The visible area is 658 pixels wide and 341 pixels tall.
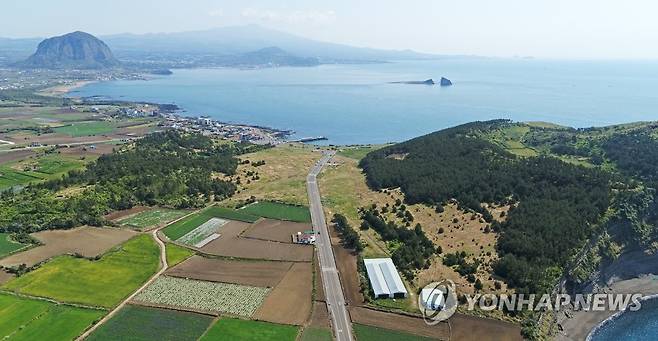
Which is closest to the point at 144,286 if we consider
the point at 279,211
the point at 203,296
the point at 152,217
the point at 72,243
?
the point at 203,296

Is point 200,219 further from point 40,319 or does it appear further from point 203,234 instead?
point 40,319

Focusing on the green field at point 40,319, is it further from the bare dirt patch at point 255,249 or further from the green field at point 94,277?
the bare dirt patch at point 255,249

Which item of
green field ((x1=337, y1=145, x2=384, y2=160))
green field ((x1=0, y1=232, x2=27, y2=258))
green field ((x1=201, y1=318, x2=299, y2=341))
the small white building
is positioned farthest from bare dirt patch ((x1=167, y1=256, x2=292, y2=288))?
green field ((x1=337, y1=145, x2=384, y2=160))

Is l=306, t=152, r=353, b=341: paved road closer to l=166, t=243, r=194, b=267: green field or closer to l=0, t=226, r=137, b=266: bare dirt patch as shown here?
l=166, t=243, r=194, b=267: green field

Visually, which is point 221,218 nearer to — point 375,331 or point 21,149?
point 375,331

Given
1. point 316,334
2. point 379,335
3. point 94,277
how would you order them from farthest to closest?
point 94,277
point 316,334
point 379,335

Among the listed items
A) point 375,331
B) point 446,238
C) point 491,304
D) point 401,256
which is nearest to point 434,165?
point 446,238
